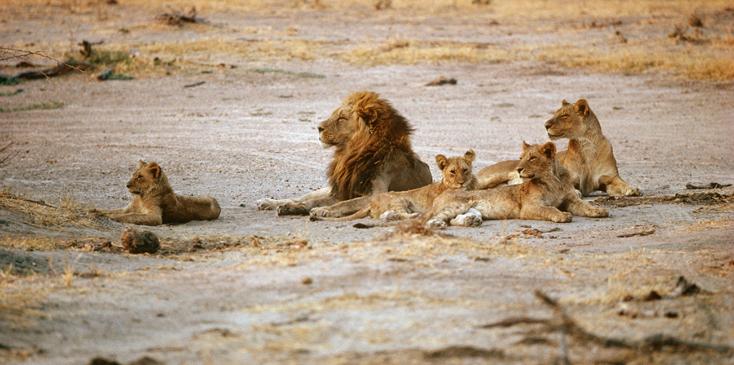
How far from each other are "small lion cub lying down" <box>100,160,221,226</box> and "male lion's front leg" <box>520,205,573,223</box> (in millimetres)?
2156

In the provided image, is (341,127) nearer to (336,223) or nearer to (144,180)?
(336,223)

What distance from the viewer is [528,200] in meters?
8.94

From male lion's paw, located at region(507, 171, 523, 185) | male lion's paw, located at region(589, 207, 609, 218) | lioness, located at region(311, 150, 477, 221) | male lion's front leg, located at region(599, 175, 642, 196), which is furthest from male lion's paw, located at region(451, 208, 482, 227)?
male lion's front leg, located at region(599, 175, 642, 196)

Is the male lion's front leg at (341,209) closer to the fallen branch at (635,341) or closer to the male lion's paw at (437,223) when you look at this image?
the male lion's paw at (437,223)

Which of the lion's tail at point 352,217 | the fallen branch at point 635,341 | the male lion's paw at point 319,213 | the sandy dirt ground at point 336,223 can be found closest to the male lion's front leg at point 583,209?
the sandy dirt ground at point 336,223

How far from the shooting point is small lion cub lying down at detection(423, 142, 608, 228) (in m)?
8.79

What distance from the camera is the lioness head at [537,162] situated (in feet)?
29.5

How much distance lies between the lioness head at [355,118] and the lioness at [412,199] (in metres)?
0.67

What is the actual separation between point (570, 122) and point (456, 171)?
1957 mm

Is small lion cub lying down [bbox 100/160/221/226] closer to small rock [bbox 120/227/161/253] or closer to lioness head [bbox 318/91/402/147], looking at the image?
lioness head [bbox 318/91/402/147]

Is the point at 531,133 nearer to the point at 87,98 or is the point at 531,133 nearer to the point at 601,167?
the point at 601,167

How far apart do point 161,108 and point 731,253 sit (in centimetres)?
965

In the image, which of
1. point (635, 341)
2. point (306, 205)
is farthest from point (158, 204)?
point (635, 341)

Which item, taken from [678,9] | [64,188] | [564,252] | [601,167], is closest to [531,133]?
[601,167]
